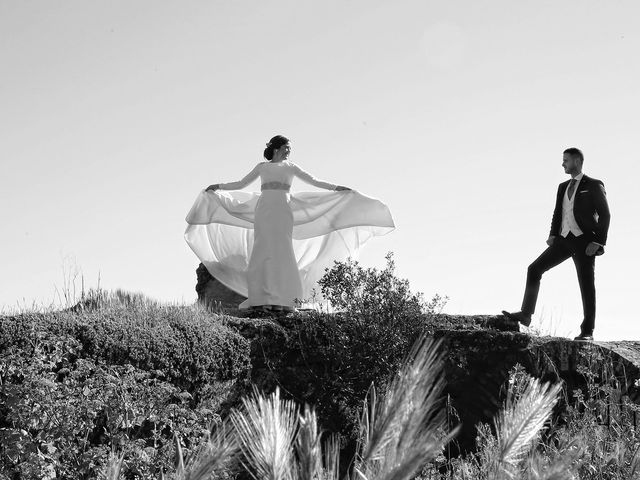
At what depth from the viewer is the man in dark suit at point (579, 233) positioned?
34.4 feet

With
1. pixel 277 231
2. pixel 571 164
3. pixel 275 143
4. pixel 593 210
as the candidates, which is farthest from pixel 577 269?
pixel 275 143

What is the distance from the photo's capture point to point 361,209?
11.9 metres

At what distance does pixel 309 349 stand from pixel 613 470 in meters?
4.56

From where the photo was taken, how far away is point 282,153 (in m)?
11.4

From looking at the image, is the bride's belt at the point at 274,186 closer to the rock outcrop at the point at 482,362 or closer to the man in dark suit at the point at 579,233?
the rock outcrop at the point at 482,362

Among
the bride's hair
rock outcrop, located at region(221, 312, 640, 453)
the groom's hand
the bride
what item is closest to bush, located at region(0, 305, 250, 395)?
rock outcrop, located at region(221, 312, 640, 453)

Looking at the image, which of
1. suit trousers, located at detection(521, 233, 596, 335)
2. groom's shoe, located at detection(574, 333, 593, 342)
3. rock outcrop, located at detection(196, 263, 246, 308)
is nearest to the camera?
groom's shoe, located at detection(574, 333, 593, 342)

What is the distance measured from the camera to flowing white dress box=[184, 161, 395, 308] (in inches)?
449

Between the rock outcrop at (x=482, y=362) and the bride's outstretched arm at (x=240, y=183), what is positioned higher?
the bride's outstretched arm at (x=240, y=183)

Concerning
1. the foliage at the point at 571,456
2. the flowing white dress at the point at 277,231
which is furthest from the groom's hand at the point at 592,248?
the flowing white dress at the point at 277,231

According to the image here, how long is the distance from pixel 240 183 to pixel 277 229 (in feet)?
2.73

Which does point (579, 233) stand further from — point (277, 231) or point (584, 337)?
point (277, 231)

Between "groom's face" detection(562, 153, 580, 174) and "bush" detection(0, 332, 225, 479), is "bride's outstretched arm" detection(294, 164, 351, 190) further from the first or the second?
"bush" detection(0, 332, 225, 479)

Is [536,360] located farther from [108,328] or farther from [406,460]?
[406,460]
